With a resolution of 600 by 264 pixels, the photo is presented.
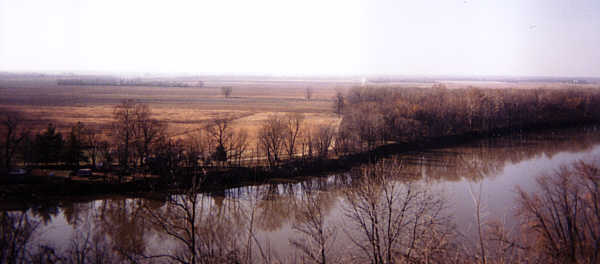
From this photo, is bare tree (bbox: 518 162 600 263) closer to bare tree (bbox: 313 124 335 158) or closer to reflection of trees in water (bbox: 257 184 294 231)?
reflection of trees in water (bbox: 257 184 294 231)

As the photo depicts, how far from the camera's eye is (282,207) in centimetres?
1317

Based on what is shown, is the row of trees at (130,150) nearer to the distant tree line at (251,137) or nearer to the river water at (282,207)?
the distant tree line at (251,137)

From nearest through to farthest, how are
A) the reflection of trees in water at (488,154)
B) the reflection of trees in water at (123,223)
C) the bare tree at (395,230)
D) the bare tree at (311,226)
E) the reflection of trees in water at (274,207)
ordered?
the bare tree at (395,230) → the bare tree at (311,226) → the reflection of trees in water at (123,223) → the reflection of trees in water at (274,207) → the reflection of trees in water at (488,154)

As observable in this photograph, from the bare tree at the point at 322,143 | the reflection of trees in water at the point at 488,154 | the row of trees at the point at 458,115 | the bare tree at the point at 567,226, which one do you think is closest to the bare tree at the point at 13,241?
the bare tree at the point at 567,226

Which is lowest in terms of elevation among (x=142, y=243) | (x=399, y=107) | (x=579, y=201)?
(x=142, y=243)

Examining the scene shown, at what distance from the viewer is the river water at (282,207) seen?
9875 millimetres

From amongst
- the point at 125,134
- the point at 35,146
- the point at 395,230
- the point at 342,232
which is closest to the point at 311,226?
the point at 342,232

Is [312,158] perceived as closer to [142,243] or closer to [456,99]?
[142,243]

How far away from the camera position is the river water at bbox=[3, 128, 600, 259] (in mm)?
9875

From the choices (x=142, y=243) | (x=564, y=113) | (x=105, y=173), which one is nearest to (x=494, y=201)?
(x=142, y=243)

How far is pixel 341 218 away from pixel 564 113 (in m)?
29.8

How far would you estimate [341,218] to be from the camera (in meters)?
11.3

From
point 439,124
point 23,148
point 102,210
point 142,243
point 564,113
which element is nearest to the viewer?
point 142,243

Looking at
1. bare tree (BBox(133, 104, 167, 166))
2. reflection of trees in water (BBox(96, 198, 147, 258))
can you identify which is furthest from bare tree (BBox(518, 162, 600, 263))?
bare tree (BBox(133, 104, 167, 166))
